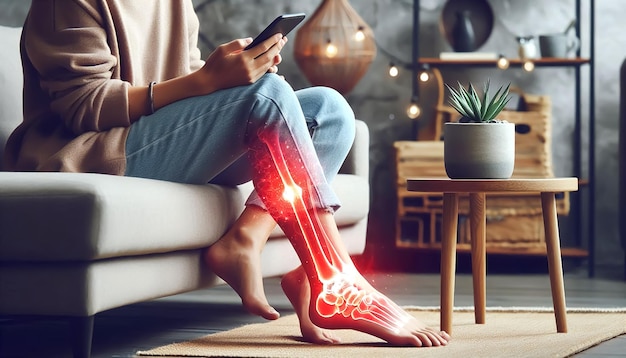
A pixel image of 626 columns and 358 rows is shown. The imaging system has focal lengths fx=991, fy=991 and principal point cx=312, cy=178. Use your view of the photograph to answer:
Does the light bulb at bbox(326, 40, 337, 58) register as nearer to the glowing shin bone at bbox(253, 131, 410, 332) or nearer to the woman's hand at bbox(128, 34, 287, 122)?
the woman's hand at bbox(128, 34, 287, 122)

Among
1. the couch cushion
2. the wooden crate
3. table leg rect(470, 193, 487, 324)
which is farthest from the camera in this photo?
the wooden crate

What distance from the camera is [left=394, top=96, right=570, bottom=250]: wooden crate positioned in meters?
3.24

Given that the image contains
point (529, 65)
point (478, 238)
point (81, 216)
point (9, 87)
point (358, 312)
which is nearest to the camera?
point (81, 216)

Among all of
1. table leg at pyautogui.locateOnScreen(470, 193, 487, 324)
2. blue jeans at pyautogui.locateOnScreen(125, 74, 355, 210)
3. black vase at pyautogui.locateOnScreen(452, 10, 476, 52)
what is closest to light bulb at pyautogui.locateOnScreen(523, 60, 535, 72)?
black vase at pyautogui.locateOnScreen(452, 10, 476, 52)

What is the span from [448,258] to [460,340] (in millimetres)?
151

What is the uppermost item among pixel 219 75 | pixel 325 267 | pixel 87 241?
pixel 219 75

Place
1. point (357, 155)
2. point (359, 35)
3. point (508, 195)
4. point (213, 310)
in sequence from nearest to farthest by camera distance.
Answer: point (213, 310)
point (357, 155)
point (508, 195)
point (359, 35)

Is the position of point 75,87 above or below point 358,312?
above

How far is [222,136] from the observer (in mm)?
1730

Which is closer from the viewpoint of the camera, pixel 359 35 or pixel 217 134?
pixel 217 134

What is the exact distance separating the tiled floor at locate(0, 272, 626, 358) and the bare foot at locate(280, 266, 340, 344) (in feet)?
0.75

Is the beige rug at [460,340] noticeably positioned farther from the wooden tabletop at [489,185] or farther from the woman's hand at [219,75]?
the woman's hand at [219,75]

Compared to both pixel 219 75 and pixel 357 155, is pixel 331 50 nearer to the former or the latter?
pixel 357 155

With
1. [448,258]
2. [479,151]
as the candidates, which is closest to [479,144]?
[479,151]
